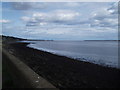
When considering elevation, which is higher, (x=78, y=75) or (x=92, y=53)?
(x=78, y=75)

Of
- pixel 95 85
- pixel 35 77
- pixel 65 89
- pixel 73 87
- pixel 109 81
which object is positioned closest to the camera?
pixel 35 77

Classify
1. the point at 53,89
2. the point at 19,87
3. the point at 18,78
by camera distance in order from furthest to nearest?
the point at 18,78, the point at 19,87, the point at 53,89

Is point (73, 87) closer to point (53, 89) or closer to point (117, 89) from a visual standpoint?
point (117, 89)

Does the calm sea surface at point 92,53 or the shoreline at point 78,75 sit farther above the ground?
the shoreline at point 78,75

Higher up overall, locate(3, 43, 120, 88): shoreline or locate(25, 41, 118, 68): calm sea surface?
locate(3, 43, 120, 88): shoreline

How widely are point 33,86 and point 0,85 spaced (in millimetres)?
1482

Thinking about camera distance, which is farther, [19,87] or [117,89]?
[117,89]

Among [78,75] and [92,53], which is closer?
[78,75]

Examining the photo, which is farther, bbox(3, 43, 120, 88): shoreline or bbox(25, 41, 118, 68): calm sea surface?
bbox(25, 41, 118, 68): calm sea surface

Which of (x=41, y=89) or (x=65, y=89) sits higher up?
(x=41, y=89)

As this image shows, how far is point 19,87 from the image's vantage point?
8680mm

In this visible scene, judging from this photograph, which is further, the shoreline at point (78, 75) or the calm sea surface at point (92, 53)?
the calm sea surface at point (92, 53)

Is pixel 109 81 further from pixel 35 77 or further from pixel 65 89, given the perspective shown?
pixel 35 77

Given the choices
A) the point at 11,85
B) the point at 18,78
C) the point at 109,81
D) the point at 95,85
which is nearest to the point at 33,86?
the point at 11,85
